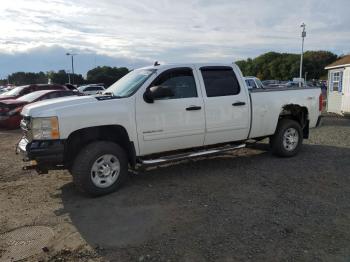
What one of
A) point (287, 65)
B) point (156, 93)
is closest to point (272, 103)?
point (156, 93)

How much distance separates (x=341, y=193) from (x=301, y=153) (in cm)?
286

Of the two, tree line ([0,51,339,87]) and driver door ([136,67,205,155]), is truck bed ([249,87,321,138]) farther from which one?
tree line ([0,51,339,87])

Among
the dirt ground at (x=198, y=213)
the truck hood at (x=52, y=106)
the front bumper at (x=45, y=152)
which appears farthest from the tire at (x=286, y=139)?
the front bumper at (x=45, y=152)

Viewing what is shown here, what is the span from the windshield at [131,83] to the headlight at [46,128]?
1.27m

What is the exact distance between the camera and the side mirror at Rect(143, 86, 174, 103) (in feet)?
18.7

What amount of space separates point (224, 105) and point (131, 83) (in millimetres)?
1712

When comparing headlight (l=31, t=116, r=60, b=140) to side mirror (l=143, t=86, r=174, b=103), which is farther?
side mirror (l=143, t=86, r=174, b=103)

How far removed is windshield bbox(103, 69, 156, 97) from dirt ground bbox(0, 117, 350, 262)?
1528mm

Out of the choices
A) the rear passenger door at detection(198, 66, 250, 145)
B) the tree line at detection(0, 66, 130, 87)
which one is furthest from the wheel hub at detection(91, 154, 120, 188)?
the tree line at detection(0, 66, 130, 87)

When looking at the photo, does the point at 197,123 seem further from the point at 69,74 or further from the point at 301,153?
the point at 69,74

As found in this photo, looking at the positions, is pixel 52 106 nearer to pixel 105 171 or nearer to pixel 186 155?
pixel 105 171

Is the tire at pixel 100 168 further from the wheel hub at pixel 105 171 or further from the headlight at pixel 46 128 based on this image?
the headlight at pixel 46 128

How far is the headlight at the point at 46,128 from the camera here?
16.9 feet

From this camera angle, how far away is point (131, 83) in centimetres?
631
